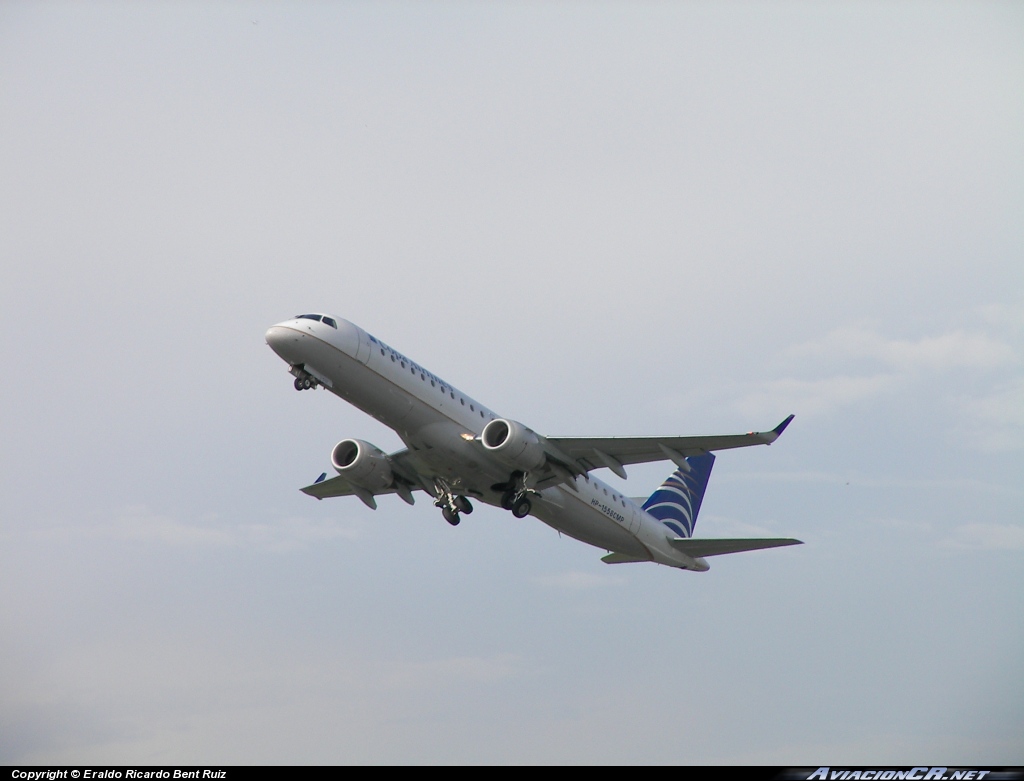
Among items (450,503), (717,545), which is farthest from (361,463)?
(717,545)

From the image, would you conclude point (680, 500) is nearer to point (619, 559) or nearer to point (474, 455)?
point (619, 559)

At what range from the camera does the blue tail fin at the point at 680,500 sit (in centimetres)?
4406

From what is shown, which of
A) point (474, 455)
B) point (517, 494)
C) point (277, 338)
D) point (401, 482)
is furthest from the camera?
point (401, 482)

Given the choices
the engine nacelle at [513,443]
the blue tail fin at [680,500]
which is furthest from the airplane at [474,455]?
the blue tail fin at [680,500]

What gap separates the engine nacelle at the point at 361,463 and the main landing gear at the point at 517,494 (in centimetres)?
444

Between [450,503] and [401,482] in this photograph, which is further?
[401,482]

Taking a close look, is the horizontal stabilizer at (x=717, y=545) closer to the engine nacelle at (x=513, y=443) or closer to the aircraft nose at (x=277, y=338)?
the engine nacelle at (x=513, y=443)

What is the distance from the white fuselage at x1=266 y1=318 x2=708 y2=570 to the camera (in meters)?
31.6

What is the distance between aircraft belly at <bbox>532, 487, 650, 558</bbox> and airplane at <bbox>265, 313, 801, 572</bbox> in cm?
4

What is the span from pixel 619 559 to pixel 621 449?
7.83 m

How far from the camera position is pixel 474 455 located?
34281 millimetres
